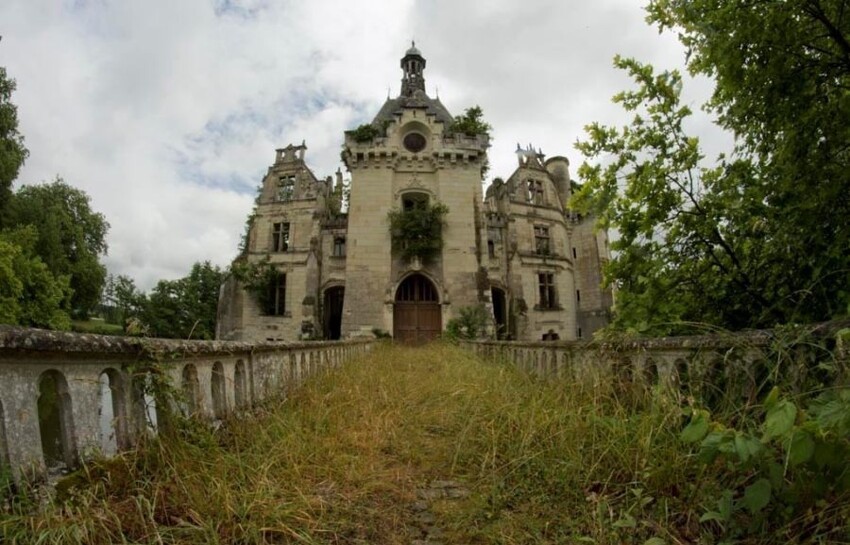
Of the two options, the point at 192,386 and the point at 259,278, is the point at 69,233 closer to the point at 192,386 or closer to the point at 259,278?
the point at 259,278

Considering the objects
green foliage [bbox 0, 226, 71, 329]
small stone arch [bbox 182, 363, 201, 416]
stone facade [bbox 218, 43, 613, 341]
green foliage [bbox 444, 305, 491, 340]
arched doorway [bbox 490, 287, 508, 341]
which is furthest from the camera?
arched doorway [bbox 490, 287, 508, 341]

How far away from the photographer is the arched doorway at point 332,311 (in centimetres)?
2167

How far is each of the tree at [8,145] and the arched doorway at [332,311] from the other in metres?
13.0

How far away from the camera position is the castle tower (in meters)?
18.8

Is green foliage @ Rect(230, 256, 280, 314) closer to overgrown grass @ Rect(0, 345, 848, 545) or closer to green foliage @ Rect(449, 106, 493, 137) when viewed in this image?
green foliage @ Rect(449, 106, 493, 137)

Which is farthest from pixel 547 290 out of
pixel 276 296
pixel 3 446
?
pixel 3 446

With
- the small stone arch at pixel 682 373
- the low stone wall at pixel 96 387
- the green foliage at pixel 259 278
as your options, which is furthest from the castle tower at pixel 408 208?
the small stone arch at pixel 682 373

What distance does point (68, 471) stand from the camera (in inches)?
69.3

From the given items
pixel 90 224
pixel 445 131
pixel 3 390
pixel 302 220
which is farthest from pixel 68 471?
pixel 90 224

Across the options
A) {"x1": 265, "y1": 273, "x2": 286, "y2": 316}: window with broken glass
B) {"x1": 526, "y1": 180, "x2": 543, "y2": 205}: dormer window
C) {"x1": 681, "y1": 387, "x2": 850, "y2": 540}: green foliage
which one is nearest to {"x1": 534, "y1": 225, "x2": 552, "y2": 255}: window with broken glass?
{"x1": 526, "y1": 180, "x2": 543, "y2": 205}: dormer window

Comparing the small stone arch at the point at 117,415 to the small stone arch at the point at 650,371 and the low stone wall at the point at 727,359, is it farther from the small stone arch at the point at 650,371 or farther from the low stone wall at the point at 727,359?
the small stone arch at the point at 650,371

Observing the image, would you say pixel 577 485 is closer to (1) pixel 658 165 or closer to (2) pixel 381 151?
(1) pixel 658 165

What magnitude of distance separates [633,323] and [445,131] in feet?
57.8

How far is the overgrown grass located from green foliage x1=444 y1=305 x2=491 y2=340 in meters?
14.6
